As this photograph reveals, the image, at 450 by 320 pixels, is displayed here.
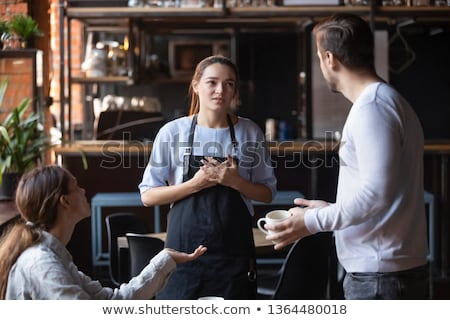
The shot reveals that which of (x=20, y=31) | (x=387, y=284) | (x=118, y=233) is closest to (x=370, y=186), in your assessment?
(x=387, y=284)

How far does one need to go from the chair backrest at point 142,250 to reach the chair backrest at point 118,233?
5cm

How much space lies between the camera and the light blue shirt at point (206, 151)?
1.88 meters

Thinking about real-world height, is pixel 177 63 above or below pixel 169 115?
above

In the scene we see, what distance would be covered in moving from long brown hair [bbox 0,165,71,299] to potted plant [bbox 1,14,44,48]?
1356mm

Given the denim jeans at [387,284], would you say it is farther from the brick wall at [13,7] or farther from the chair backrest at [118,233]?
the brick wall at [13,7]

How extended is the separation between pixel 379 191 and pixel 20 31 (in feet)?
6.34

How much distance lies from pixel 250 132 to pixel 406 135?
0.53 m

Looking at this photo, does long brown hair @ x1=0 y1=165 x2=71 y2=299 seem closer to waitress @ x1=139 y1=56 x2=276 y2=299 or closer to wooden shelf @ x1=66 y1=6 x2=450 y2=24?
waitress @ x1=139 y1=56 x2=276 y2=299

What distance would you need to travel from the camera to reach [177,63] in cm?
559

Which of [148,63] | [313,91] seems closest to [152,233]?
[313,91]
